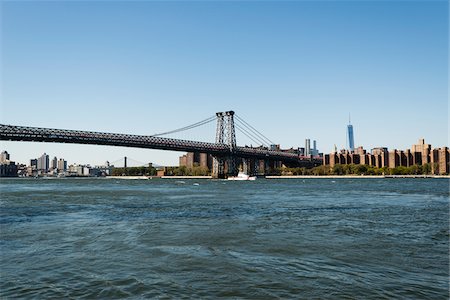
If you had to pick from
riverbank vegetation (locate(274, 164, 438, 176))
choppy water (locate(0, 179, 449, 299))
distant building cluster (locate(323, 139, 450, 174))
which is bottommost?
riverbank vegetation (locate(274, 164, 438, 176))

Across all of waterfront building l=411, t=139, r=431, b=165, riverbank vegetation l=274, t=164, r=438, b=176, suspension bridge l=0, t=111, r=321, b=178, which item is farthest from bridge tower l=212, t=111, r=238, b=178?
waterfront building l=411, t=139, r=431, b=165

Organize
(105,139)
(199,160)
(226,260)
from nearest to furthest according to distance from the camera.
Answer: (226,260), (105,139), (199,160)

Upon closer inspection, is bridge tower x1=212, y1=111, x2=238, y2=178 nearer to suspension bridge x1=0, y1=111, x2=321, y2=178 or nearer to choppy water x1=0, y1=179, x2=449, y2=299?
suspension bridge x1=0, y1=111, x2=321, y2=178

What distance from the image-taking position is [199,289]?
780 centimetres

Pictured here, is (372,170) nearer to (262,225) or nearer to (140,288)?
(262,225)

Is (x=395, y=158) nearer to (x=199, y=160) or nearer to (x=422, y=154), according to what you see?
(x=422, y=154)

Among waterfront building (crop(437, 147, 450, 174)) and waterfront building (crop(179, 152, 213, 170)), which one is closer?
waterfront building (crop(437, 147, 450, 174))

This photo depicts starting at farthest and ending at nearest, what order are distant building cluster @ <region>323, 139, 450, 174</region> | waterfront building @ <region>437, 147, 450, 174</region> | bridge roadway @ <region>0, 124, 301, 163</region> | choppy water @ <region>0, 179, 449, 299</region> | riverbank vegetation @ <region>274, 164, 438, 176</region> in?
1. distant building cluster @ <region>323, 139, 450, 174</region>
2. riverbank vegetation @ <region>274, 164, 438, 176</region>
3. waterfront building @ <region>437, 147, 450, 174</region>
4. bridge roadway @ <region>0, 124, 301, 163</region>
5. choppy water @ <region>0, 179, 449, 299</region>

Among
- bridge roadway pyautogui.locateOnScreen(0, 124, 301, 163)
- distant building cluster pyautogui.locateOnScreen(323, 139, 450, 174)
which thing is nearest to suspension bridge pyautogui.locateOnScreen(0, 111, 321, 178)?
bridge roadway pyautogui.locateOnScreen(0, 124, 301, 163)

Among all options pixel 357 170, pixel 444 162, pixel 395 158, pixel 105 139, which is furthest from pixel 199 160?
pixel 105 139

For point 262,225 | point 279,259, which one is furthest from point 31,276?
point 262,225

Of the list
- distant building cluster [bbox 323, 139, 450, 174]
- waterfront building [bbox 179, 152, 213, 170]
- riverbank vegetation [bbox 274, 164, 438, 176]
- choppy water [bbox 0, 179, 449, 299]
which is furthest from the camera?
waterfront building [bbox 179, 152, 213, 170]

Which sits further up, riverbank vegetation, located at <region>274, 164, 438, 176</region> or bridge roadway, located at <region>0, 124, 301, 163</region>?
bridge roadway, located at <region>0, 124, 301, 163</region>

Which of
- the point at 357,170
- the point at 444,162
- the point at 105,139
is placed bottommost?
the point at 357,170
